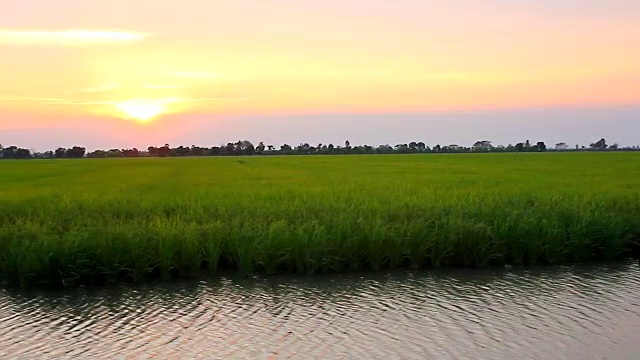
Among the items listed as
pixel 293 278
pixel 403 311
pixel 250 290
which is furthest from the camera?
pixel 293 278

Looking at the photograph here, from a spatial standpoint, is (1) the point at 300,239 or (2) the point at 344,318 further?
(1) the point at 300,239

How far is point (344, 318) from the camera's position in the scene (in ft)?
26.3

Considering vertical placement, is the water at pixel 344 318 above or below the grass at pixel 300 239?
below

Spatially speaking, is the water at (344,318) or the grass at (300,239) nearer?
the water at (344,318)

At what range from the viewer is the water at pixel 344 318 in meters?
6.89

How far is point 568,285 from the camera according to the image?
9.54 meters

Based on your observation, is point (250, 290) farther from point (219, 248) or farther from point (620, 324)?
point (620, 324)

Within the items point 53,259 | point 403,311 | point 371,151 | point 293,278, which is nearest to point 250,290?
point 293,278

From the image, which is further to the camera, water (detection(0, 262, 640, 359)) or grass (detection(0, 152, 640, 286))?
grass (detection(0, 152, 640, 286))

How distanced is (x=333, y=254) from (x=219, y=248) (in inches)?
79.5

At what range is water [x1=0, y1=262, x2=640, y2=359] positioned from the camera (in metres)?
6.89

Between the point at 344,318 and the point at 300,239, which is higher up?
the point at 300,239

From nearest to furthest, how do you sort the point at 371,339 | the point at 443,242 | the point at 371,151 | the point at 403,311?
the point at 371,339 < the point at 403,311 < the point at 443,242 < the point at 371,151

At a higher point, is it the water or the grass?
the grass
